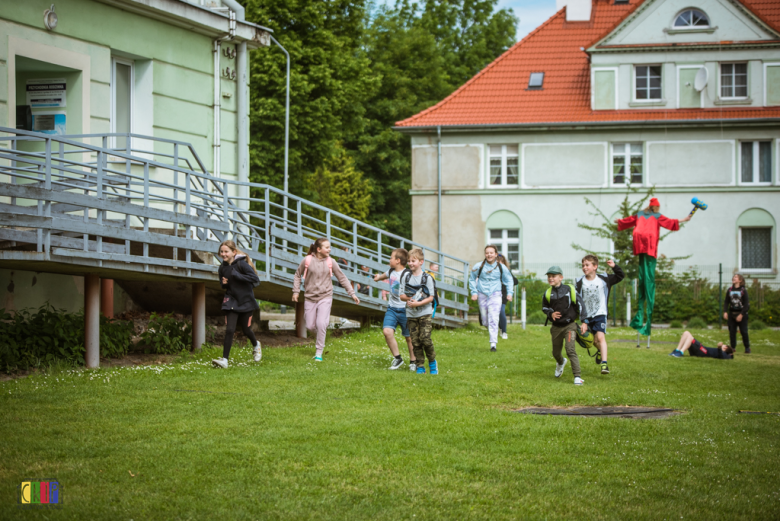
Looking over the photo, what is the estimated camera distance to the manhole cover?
28.1 ft

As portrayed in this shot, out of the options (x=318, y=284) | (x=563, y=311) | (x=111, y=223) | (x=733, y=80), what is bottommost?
(x=563, y=311)

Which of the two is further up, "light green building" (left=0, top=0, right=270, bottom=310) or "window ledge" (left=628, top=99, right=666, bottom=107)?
"window ledge" (left=628, top=99, right=666, bottom=107)

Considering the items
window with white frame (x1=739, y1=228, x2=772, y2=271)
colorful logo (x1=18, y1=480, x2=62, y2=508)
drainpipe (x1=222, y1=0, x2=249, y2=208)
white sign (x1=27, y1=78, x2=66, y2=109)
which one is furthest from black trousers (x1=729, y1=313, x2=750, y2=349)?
window with white frame (x1=739, y1=228, x2=772, y2=271)

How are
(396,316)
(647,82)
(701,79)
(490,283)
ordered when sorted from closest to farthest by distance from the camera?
(396,316) → (490,283) → (701,79) → (647,82)

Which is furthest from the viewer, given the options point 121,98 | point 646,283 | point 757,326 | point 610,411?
point 757,326

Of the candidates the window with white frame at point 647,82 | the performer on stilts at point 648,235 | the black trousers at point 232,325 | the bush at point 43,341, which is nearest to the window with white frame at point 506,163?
the window with white frame at point 647,82

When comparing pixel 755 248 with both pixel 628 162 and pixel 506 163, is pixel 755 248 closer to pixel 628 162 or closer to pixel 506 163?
pixel 628 162

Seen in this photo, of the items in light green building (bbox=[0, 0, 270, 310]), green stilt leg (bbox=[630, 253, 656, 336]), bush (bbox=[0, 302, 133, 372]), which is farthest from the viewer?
green stilt leg (bbox=[630, 253, 656, 336])

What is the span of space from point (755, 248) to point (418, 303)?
26.9 m

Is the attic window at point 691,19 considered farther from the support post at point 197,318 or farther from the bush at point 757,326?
the support post at point 197,318

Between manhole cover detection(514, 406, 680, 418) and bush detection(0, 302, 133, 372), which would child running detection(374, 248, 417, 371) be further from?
bush detection(0, 302, 133, 372)

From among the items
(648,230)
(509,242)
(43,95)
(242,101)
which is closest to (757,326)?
(509,242)

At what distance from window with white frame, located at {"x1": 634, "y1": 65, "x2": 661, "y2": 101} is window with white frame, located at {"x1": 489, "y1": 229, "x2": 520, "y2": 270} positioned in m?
7.78

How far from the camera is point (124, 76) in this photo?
1516cm
